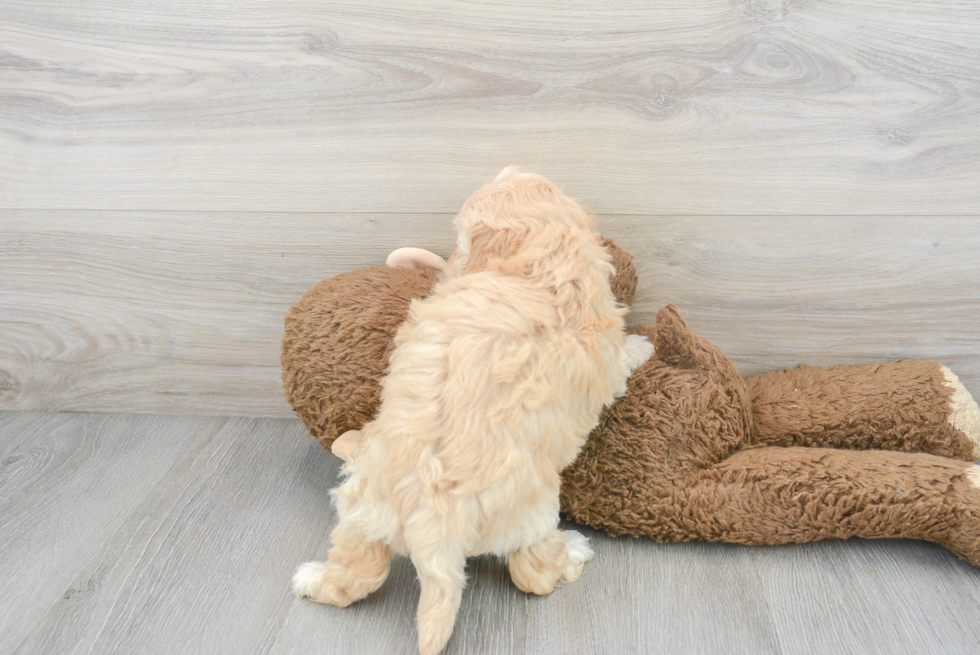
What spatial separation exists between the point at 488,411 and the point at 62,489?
0.82m

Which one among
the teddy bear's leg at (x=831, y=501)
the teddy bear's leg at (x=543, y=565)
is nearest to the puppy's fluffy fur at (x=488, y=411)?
the teddy bear's leg at (x=543, y=565)

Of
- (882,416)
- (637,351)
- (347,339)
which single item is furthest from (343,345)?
(882,416)

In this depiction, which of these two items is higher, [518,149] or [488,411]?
[518,149]

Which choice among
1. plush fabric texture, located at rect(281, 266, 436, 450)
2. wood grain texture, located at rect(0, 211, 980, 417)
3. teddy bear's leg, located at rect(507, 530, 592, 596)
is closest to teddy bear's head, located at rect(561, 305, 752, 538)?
teddy bear's leg, located at rect(507, 530, 592, 596)

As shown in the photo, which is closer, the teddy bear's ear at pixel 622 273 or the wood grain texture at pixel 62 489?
the wood grain texture at pixel 62 489

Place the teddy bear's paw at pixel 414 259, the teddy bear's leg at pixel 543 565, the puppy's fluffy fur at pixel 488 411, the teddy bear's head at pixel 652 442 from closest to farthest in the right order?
the puppy's fluffy fur at pixel 488 411
the teddy bear's leg at pixel 543 565
the teddy bear's head at pixel 652 442
the teddy bear's paw at pixel 414 259

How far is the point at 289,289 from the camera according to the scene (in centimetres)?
127

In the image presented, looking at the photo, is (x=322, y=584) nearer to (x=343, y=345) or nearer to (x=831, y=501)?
(x=343, y=345)

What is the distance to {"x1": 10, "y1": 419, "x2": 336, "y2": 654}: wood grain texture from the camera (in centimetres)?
87

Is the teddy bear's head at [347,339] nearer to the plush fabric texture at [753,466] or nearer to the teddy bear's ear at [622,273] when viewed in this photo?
the teddy bear's ear at [622,273]

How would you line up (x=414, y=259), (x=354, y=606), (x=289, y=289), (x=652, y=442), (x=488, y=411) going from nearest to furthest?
(x=488, y=411) → (x=354, y=606) → (x=652, y=442) → (x=414, y=259) → (x=289, y=289)

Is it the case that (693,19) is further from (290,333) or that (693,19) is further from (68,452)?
(68,452)

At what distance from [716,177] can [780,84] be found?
0.17 metres

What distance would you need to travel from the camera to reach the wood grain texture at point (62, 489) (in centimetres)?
95
